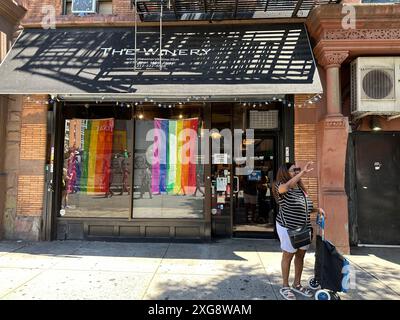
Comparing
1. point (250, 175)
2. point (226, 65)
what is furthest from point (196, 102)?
point (250, 175)

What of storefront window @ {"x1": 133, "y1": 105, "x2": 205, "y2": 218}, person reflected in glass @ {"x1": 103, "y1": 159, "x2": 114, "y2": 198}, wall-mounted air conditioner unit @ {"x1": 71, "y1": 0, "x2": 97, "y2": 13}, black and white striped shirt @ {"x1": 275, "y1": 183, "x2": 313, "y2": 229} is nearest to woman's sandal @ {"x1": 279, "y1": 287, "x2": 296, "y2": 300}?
black and white striped shirt @ {"x1": 275, "y1": 183, "x2": 313, "y2": 229}

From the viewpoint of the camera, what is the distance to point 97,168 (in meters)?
8.12

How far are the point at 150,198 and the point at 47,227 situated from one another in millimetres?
2415

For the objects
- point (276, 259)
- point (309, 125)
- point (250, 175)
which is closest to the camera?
point (276, 259)

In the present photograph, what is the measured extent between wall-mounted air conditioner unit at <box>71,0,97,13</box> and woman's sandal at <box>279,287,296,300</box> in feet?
24.2

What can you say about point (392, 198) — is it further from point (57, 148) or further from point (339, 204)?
point (57, 148)

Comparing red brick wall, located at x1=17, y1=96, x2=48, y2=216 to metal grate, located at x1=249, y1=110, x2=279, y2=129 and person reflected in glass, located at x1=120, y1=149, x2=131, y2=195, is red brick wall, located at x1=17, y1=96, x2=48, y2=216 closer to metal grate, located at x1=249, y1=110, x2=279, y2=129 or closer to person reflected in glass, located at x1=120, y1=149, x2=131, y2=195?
person reflected in glass, located at x1=120, y1=149, x2=131, y2=195

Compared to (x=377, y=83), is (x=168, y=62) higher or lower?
higher

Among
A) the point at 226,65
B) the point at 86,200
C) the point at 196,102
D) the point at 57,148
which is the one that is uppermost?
the point at 226,65

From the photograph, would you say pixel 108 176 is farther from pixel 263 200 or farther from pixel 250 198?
pixel 263 200

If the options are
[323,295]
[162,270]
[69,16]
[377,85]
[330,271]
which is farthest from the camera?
[69,16]

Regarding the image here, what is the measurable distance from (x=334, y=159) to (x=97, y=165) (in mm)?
5382

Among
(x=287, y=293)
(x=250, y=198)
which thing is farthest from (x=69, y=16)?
(x=287, y=293)

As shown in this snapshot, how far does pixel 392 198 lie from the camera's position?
7.59m
